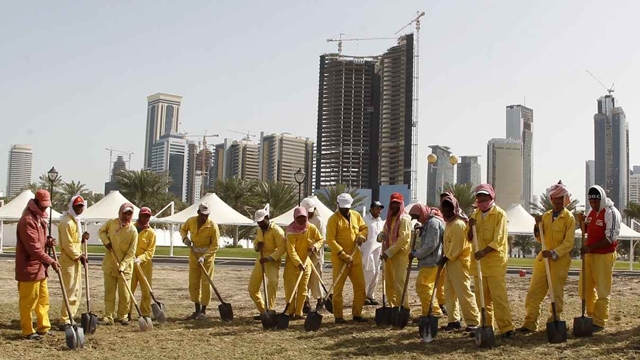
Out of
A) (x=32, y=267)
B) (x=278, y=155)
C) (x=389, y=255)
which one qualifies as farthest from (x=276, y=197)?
(x=278, y=155)

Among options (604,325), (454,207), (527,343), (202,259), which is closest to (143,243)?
(202,259)

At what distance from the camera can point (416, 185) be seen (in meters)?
104

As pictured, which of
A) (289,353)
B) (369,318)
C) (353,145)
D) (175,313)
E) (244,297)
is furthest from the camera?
(353,145)

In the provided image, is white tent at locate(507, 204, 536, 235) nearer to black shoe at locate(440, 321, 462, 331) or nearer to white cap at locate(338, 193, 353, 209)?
white cap at locate(338, 193, 353, 209)

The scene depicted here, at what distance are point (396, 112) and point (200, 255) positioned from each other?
315 ft

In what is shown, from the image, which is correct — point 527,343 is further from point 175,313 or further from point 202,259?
point 175,313

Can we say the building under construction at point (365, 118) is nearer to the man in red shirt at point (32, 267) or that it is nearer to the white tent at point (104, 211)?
the white tent at point (104, 211)

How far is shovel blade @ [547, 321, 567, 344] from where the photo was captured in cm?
811

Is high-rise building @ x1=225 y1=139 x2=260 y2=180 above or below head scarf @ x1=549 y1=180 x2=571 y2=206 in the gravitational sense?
above

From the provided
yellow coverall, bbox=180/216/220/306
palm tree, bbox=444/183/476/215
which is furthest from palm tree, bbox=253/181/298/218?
yellow coverall, bbox=180/216/220/306

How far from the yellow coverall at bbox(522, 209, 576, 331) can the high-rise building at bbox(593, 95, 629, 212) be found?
16095 cm

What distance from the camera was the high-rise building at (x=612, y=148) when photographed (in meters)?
164

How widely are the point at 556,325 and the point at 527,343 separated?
419 mm

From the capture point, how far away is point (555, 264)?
8.63 metres
